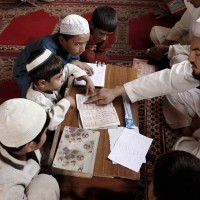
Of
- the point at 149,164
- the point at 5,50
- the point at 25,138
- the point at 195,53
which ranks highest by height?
the point at 195,53

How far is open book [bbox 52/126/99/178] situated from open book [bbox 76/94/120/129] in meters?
0.06

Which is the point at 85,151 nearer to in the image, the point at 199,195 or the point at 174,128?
the point at 199,195

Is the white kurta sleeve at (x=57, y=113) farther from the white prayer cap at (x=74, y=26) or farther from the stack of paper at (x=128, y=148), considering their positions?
the white prayer cap at (x=74, y=26)

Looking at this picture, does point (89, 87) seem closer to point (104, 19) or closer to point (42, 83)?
point (42, 83)

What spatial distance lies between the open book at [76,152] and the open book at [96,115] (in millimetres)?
64

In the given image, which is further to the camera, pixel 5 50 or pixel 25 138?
pixel 5 50


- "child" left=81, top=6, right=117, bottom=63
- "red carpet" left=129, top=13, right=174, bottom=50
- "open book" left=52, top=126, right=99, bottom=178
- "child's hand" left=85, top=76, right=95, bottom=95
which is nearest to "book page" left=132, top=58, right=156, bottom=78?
"red carpet" left=129, top=13, right=174, bottom=50

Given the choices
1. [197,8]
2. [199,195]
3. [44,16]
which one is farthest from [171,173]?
[44,16]

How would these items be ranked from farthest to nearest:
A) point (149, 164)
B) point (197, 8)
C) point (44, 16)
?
point (44, 16) < point (197, 8) < point (149, 164)

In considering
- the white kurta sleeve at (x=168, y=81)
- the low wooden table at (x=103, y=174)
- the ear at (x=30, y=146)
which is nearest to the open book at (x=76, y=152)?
the low wooden table at (x=103, y=174)

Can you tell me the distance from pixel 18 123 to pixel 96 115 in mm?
574

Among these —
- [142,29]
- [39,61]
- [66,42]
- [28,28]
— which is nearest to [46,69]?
[39,61]

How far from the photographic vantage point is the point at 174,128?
7.10 ft

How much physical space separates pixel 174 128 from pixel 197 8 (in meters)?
1.17
